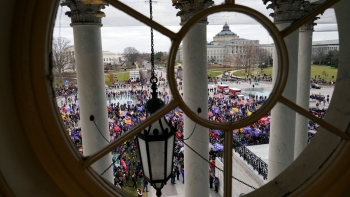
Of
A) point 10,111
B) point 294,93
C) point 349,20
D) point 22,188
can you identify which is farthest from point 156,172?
point 294,93

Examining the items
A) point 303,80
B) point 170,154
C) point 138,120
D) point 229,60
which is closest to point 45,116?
point 170,154

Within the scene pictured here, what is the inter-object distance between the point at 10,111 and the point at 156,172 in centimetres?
134

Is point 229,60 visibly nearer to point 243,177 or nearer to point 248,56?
point 248,56

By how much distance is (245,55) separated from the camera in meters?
4.56

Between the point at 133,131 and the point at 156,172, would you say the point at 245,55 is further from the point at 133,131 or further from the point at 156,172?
the point at 133,131

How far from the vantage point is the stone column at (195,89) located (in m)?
4.95

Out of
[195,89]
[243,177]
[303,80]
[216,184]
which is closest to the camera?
[195,89]

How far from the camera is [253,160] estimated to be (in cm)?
772

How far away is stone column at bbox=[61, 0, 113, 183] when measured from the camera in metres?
4.53

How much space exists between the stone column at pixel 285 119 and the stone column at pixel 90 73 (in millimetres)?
3034

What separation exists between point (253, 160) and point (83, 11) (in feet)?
18.8

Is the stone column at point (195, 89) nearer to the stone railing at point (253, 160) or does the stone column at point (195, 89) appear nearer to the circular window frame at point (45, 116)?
the stone railing at point (253, 160)

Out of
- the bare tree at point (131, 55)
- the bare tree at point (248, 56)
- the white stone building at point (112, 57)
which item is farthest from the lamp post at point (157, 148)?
the bare tree at point (248, 56)

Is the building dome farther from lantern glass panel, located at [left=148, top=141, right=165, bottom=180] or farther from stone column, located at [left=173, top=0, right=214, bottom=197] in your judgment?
lantern glass panel, located at [left=148, top=141, right=165, bottom=180]
